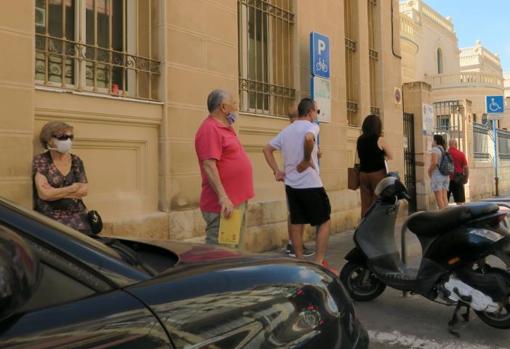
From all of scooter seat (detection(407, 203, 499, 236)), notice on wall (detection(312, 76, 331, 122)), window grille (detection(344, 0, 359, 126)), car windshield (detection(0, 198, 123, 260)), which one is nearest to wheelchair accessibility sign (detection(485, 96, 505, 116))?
window grille (detection(344, 0, 359, 126))

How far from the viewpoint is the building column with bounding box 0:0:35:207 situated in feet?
13.7

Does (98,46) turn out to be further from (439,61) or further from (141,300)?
(439,61)

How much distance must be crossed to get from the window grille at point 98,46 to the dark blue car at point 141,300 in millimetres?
3420

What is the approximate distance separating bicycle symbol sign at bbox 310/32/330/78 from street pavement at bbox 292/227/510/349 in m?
3.86

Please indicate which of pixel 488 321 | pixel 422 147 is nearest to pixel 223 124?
pixel 488 321

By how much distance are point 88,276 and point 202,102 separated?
15.5ft

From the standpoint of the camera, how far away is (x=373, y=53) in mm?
10773

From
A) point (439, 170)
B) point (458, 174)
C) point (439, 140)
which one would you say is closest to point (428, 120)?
point (458, 174)

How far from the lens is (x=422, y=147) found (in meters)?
12.0

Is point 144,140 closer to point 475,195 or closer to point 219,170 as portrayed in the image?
point 219,170

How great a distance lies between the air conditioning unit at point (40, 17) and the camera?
4.68 m

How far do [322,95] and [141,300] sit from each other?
647 cm

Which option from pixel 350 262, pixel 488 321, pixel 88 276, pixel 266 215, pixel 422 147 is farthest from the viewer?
pixel 422 147

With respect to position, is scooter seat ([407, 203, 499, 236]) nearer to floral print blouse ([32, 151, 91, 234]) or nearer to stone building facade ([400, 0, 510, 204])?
floral print blouse ([32, 151, 91, 234])
